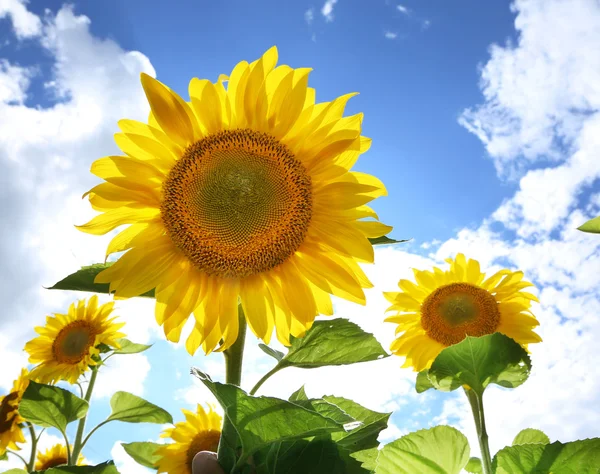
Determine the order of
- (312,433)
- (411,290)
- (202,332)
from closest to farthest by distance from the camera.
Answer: (312,433) < (202,332) < (411,290)

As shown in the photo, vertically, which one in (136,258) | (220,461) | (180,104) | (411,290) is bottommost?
(220,461)

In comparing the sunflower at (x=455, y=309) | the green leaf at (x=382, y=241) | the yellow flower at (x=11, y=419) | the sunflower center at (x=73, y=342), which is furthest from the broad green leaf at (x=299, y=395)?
the yellow flower at (x=11, y=419)

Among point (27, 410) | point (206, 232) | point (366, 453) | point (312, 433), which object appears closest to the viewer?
point (312, 433)

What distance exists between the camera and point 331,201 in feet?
4.99

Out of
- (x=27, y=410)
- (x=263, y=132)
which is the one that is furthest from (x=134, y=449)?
(x=263, y=132)

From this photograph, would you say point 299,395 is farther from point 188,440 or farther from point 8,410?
point 8,410

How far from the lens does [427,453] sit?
1713 mm

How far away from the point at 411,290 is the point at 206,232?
7.48ft


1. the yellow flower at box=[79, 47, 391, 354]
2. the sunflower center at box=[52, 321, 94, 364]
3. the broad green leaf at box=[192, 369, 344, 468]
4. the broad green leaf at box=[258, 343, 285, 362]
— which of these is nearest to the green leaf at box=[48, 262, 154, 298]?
the yellow flower at box=[79, 47, 391, 354]

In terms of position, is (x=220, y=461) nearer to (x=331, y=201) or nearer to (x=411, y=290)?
(x=331, y=201)

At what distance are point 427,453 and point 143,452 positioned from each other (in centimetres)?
277

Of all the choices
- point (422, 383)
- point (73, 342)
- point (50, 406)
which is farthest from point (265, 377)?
point (73, 342)

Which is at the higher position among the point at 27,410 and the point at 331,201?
the point at 331,201

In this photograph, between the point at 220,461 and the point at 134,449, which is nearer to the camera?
the point at 220,461
